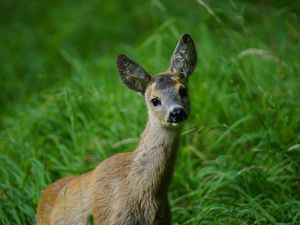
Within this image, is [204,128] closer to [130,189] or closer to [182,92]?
[182,92]

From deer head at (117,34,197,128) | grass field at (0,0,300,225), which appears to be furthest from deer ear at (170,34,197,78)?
grass field at (0,0,300,225)

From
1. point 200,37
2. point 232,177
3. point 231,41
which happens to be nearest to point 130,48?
point 200,37

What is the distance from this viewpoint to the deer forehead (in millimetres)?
5078

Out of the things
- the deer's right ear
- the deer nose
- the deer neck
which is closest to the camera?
the deer nose

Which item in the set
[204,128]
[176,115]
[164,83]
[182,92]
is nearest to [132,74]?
[164,83]

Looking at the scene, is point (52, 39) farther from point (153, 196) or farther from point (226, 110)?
point (153, 196)

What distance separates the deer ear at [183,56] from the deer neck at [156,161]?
0.58 m

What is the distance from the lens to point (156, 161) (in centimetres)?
499

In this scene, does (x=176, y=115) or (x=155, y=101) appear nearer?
(x=176, y=115)

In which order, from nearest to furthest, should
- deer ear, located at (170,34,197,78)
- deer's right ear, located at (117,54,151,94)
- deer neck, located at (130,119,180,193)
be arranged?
deer neck, located at (130,119,180,193) → deer's right ear, located at (117,54,151,94) → deer ear, located at (170,34,197,78)

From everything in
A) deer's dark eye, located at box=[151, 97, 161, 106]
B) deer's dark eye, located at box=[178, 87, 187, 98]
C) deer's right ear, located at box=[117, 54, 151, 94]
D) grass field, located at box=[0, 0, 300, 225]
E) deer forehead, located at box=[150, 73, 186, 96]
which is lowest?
grass field, located at box=[0, 0, 300, 225]

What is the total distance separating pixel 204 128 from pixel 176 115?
111 centimetres

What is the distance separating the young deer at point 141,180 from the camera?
488 centimetres

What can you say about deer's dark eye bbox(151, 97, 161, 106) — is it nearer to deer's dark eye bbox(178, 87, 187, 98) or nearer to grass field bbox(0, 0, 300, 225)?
deer's dark eye bbox(178, 87, 187, 98)
